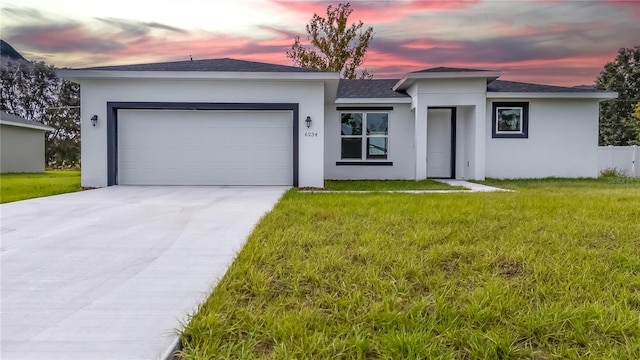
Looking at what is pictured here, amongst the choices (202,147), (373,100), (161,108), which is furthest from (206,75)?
(373,100)

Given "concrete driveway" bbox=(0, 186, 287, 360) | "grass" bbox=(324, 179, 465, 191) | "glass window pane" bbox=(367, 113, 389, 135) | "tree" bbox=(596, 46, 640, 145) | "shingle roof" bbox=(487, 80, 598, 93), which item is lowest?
"concrete driveway" bbox=(0, 186, 287, 360)

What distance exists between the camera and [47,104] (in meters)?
32.4

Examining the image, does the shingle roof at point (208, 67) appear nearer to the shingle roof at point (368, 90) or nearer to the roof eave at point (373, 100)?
the roof eave at point (373, 100)

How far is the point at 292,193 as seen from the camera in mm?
8852

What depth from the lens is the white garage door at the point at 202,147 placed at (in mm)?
10852

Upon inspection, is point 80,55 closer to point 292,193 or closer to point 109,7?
point 109,7

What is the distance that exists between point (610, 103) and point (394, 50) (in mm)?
19761

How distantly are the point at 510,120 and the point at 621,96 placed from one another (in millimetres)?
23181

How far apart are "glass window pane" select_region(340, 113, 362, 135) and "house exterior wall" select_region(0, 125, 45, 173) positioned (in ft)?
50.5

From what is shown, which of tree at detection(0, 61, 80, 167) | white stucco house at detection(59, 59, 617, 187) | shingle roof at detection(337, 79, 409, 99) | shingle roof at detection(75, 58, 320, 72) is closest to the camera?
white stucco house at detection(59, 59, 617, 187)

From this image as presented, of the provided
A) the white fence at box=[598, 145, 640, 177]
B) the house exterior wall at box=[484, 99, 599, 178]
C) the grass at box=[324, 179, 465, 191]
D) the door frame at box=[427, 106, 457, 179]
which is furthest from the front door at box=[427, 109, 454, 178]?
the white fence at box=[598, 145, 640, 177]

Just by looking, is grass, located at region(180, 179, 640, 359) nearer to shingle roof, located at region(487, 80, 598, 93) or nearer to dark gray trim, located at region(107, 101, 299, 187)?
dark gray trim, located at region(107, 101, 299, 187)

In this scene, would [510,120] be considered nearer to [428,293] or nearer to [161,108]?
[161,108]

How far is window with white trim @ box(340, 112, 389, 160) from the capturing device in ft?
46.4
